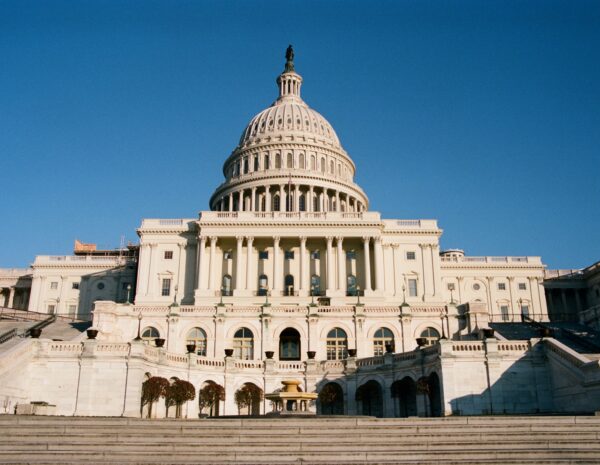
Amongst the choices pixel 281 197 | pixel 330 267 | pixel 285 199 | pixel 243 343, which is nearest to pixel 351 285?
pixel 330 267

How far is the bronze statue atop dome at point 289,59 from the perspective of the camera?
144738 mm

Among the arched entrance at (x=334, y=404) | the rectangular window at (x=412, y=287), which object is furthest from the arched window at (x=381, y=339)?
the rectangular window at (x=412, y=287)

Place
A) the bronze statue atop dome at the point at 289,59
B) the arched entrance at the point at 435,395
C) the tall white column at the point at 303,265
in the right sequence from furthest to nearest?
the bronze statue atop dome at the point at 289,59
the tall white column at the point at 303,265
the arched entrance at the point at 435,395

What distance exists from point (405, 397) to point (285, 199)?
212ft

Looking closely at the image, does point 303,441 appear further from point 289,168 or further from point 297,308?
point 289,168

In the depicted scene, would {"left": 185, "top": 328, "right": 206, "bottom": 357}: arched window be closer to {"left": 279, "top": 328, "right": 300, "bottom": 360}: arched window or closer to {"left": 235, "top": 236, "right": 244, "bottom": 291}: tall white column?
{"left": 279, "top": 328, "right": 300, "bottom": 360}: arched window

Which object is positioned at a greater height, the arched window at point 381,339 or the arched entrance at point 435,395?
the arched window at point 381,339

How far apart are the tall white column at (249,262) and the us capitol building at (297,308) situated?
28cm

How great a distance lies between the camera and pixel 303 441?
21422 millimetres

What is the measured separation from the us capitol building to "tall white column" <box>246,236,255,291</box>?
0.28 metres

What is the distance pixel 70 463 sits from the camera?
19281mm

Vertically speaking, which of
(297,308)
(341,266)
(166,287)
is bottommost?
(297,308)

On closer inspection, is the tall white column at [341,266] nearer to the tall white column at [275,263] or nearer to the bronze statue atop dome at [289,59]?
the tall white column at [275,263]

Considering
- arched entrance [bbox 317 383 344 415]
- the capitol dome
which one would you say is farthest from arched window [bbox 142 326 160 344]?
the capitol dome
